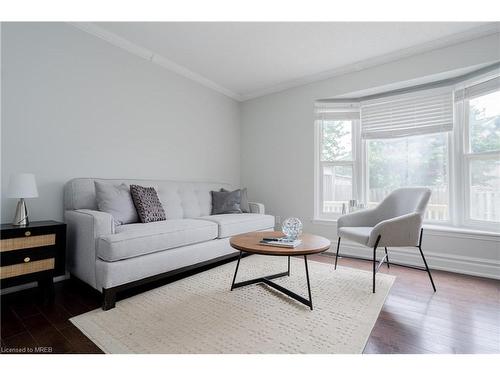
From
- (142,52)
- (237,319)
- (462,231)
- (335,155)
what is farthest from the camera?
(335,155)

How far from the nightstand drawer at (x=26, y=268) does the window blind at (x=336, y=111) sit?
357cm

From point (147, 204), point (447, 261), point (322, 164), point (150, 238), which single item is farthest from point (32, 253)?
point (447, 261)

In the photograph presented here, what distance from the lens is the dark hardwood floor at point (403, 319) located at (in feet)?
4.49

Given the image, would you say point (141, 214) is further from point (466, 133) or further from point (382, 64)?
point (466, 133)

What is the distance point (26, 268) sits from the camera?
179 cm

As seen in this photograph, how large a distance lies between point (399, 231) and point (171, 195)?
2450 mm

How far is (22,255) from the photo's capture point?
5.81ft

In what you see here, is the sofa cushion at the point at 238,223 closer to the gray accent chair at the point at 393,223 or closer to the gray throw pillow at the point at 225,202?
the gray throw pillow at the point at 225,202

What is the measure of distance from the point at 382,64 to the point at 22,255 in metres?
4.14

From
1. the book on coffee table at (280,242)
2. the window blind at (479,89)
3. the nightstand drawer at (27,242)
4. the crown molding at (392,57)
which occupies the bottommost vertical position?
the book on coffee table at (280,242)

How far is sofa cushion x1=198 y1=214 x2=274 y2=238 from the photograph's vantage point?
2.71 meters

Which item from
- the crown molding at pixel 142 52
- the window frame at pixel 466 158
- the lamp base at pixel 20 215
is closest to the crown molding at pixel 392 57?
the window frame at pixel 466 158

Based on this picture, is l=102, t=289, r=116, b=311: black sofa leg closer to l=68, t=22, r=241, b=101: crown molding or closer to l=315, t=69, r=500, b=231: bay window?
l=68, t=22, r=241, b=101: crown molding

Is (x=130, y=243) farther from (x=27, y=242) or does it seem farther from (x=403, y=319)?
(x=403, y=319)
